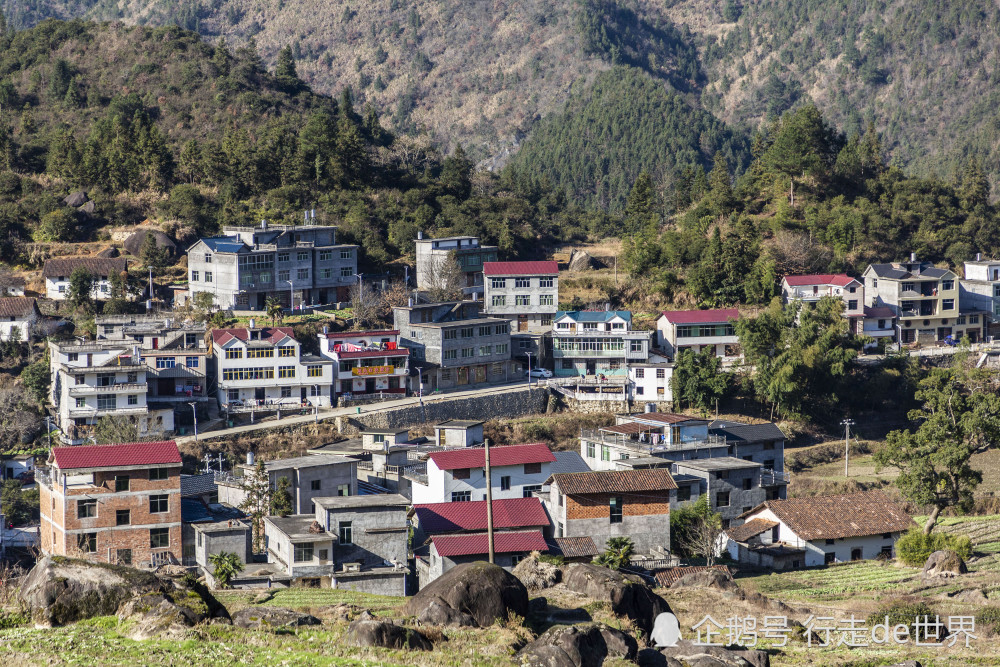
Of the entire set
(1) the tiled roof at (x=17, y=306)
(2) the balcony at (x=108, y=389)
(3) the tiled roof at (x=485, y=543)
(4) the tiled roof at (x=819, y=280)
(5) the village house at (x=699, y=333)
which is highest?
(4) the tiled roof at (x=819, y=280)

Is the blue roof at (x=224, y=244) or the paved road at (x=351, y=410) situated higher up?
the blue roof at (x=224, y=244)

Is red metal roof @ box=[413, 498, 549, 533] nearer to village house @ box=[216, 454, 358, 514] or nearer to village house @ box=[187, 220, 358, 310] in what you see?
village house @ box=[216, 454, 358, 514]

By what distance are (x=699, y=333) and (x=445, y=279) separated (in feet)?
47.5

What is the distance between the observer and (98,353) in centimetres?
5919

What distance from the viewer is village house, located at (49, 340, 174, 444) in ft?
184

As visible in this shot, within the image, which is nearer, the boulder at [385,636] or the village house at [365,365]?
the boulder at [385,636]

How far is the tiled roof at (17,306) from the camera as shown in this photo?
6638cm

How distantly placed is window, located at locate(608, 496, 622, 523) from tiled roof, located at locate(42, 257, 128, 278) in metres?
39.1

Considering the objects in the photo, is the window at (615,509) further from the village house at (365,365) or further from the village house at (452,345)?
the village house at (452,345)

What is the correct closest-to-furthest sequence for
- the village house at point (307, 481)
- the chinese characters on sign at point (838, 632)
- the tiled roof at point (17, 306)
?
the chinese characters on sign at point (838, 632)
the village house at point (307, 481)
the tiled roof at point (17, 306)

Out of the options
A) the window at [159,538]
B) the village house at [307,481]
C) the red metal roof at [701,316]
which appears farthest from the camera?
the red metal roof at [701,316]

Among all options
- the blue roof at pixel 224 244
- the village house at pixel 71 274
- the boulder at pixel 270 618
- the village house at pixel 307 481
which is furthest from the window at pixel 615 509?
the village house at pixel 71 274

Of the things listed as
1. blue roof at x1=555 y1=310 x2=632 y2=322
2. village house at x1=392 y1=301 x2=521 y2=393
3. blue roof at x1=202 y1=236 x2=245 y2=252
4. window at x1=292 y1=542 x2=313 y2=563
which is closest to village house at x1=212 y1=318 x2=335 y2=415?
village house at x1=392 y1=301 x2=521 y2=393

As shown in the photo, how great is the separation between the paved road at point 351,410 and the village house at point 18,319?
14338 millimetres
